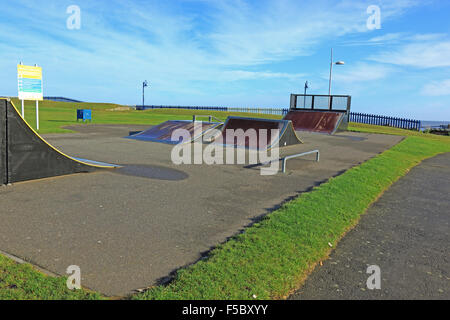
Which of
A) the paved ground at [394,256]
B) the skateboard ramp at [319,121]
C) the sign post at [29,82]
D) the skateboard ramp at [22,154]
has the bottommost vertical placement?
the paved ground at [394,256]

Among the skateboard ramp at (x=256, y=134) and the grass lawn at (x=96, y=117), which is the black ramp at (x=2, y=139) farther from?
the grass lawn at (x=96, y=117)

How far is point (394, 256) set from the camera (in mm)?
4305

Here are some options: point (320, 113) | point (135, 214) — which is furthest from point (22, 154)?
point (320, 113)

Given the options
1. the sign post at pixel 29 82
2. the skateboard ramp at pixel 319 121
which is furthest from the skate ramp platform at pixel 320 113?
the sign post at pixel 29 82

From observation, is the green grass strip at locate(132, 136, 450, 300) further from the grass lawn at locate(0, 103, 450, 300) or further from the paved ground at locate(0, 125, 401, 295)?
the paved ground at locate(0, 125, 401, 295)

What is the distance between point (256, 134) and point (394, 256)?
41.3 ft

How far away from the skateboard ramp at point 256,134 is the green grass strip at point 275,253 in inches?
329

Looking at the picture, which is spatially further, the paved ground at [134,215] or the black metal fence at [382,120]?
the black metal fence at [382,120]

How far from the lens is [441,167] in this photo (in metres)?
12.4

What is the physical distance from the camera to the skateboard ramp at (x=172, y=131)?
16.5 meters

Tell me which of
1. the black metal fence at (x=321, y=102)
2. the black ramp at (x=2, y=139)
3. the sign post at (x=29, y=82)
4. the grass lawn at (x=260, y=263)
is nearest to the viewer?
the grass lawn at (x=260, y=263)

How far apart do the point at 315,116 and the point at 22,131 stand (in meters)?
24.5

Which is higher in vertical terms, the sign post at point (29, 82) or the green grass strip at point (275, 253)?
the sign post at point (29, 82)

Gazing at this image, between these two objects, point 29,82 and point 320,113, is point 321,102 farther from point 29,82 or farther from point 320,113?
point 29,82
